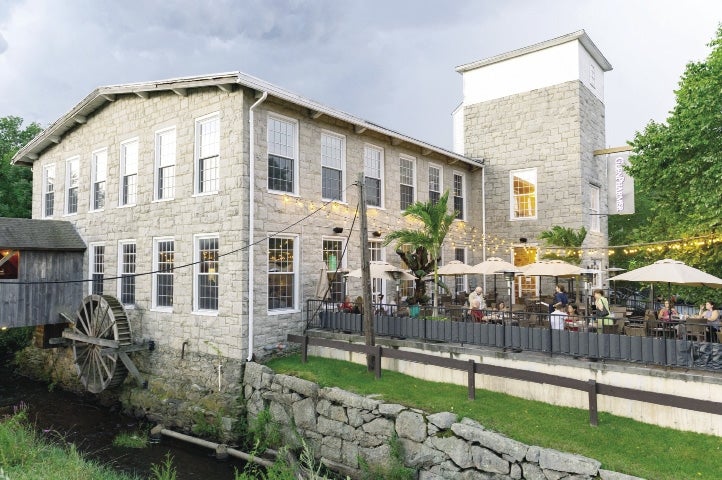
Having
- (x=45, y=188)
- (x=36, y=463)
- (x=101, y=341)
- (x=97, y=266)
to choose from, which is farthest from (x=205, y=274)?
(x=45, y=188)

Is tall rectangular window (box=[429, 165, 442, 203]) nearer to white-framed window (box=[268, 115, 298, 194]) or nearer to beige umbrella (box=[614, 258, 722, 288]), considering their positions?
white-framed window (box=[268, 115, 298, 194])

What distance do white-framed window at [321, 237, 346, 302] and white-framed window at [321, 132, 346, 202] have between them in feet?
4.58

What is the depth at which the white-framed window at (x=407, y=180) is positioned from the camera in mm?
17672

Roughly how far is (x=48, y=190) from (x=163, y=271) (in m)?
9.13

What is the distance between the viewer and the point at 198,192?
13633 mm

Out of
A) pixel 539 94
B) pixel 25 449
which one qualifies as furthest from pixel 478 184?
pixel 25 449

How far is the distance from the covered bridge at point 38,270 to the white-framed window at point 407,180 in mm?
11056

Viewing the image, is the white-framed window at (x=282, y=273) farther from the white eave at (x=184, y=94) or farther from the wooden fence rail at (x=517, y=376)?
the white eave at (x=184, y=94)

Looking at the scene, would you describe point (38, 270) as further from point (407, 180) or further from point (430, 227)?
point (407, 180)

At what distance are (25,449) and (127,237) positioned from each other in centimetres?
847

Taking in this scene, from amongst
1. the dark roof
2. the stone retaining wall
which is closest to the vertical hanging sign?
the stone retaining wall

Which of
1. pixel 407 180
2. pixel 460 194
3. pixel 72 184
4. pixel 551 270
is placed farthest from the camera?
pixel 460 194

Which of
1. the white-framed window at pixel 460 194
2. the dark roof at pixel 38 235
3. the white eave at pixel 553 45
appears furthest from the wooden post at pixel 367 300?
the white eave at pixel 553 45

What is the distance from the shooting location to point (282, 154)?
1362 cm
